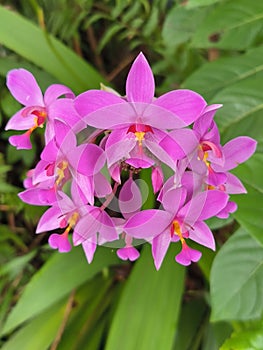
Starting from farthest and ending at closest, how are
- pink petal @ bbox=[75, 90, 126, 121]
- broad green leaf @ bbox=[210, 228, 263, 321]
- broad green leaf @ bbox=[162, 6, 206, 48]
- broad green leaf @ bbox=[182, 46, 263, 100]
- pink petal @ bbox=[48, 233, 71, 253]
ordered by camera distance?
broad green leaf @ bbox=[162, 6, 206, 48]
broad green leaf @ bbox=[182, 46, 263, 100]
broad green leaf @ bbox=[210, 228, 263, 321]
pink petal @ bbox=[48, 233, 71, 253]
pink petal @ bbox=[75, 90, 126, 121]

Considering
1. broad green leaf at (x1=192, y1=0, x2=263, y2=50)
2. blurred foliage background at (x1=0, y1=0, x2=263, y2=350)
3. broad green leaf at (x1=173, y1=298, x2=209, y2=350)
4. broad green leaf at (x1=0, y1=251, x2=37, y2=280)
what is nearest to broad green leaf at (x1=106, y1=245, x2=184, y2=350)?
blurred foliage background at (x1=0, y1=0, x2=263, y2=350)

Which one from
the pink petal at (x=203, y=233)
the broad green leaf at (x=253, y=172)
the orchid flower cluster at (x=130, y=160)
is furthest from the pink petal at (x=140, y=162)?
the broad green leaf at (x=253, y=172)

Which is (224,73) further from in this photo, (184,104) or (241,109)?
(184,104)

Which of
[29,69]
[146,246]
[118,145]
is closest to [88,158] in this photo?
[118,145]

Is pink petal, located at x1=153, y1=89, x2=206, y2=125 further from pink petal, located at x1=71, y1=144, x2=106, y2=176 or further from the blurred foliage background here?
the blurred foliage background

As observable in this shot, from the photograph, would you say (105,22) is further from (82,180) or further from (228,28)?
(82,180)

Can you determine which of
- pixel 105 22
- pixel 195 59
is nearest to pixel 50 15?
pixel 105 22

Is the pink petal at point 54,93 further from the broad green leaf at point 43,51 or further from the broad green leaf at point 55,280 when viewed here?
the broad green leaf at point 55,280
